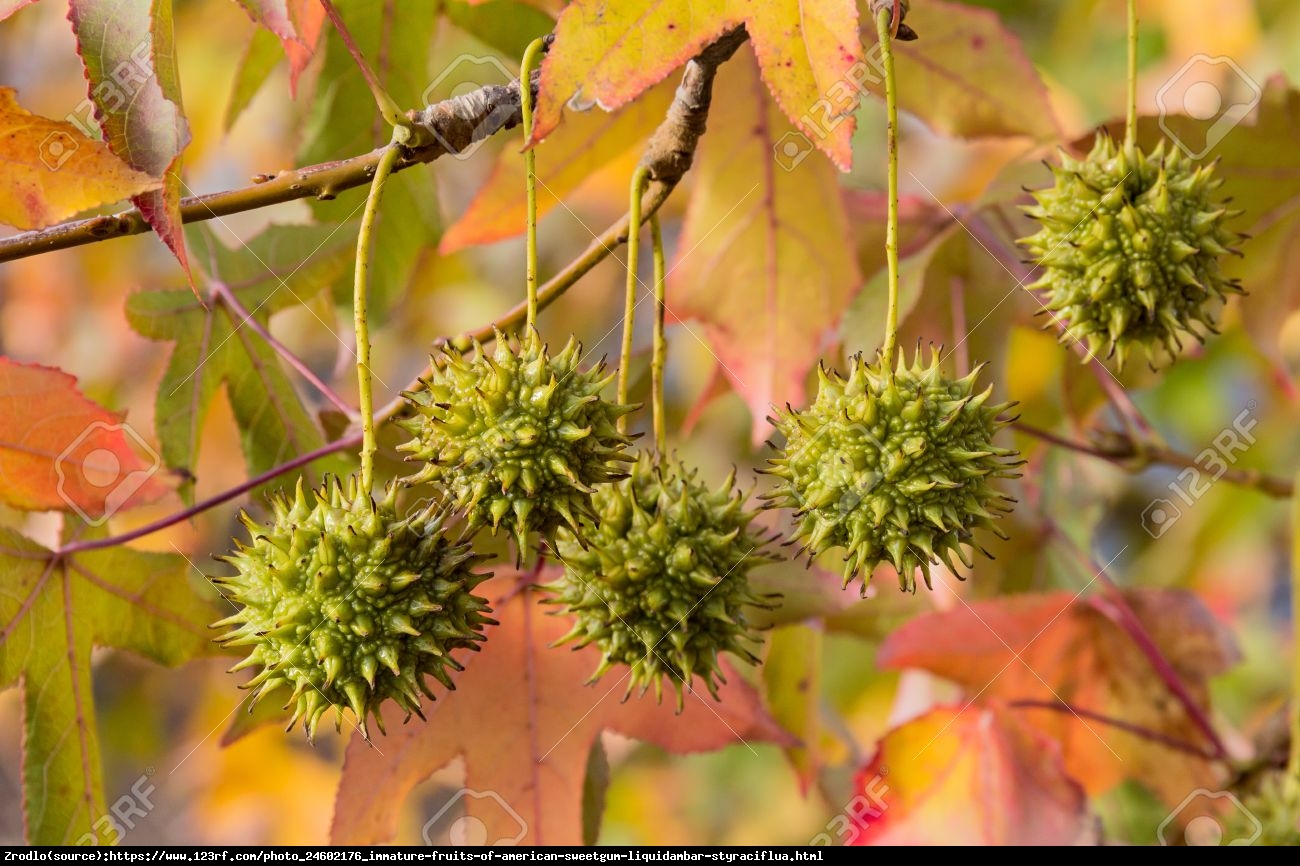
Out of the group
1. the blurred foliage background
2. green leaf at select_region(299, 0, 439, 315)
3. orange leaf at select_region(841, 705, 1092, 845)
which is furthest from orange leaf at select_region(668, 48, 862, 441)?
the blurred foliage background

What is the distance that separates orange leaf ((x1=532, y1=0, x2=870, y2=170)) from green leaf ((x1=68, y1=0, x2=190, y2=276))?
0.42m

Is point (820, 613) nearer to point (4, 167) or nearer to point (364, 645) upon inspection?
point (364, 645)

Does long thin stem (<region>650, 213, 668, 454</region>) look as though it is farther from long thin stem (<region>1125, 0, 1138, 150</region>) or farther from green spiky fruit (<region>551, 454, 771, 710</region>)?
long thin stem (<region>1125, 0, 1138, 150</region>)

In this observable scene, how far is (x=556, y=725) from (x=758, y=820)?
3.13 metres

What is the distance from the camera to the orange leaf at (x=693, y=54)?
1.30 m

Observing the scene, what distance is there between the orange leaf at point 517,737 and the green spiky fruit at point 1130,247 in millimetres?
883

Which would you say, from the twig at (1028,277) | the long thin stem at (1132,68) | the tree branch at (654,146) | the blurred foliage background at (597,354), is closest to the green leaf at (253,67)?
the tree branch at (654,146)

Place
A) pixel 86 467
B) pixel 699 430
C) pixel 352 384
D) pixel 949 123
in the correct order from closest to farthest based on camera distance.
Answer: pixel 86 467, pixel 949 123, pixel 699 430, pixel 352 384

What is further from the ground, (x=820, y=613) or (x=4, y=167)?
(x=4, y=167)

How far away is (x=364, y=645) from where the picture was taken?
4.42 feet

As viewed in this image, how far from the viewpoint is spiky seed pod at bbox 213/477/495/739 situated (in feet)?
4.40

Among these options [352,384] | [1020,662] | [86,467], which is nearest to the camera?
[86,467]
